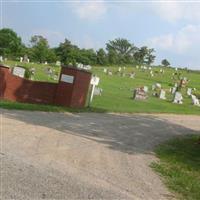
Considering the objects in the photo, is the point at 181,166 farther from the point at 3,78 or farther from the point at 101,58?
the point at 101,58

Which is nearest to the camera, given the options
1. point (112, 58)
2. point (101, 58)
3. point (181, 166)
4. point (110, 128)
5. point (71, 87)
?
point (181, 166)

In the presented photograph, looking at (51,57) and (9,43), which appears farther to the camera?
(9,43)

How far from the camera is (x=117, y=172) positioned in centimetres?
934

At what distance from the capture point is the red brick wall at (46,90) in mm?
20797

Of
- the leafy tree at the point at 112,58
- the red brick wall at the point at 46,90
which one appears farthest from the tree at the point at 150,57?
the red brick wall at the point at 46,90

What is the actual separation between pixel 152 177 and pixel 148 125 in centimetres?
887

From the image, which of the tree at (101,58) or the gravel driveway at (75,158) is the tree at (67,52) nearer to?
the tree at (101,58)

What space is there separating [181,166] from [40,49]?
76.2m

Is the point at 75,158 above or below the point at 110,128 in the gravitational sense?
below

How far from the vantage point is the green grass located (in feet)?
29.5

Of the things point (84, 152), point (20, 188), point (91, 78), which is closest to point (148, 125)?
point (91, 78)

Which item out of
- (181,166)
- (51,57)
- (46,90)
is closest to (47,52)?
(51,57)

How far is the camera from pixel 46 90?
70.3ft

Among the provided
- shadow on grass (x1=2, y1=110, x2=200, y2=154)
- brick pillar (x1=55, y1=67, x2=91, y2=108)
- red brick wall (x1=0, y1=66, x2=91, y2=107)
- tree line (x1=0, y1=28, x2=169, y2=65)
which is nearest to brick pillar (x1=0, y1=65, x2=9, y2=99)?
red brick wall (x1=0, y1=66, x2=91, y2=107)
